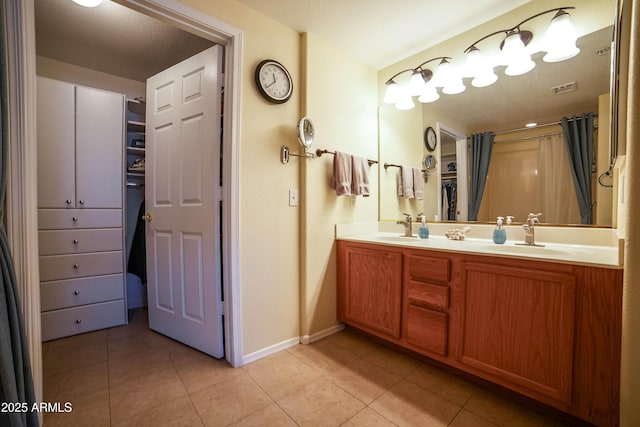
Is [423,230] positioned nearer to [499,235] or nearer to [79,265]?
[499,235]

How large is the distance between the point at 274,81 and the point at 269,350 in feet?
6.05

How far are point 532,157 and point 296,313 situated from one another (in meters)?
1.91

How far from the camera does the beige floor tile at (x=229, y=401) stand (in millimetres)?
Result: 1263

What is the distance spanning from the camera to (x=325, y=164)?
6.83ft

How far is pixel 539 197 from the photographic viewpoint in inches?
65.6

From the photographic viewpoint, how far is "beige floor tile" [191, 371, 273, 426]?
1263 millimetres

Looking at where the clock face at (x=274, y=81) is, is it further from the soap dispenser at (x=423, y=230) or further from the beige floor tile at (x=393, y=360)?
the beige floor tile at (x=393, y=360)

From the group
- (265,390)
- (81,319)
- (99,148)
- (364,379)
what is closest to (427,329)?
(364,379)

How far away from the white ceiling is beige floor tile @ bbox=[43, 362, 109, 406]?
2.32 meters

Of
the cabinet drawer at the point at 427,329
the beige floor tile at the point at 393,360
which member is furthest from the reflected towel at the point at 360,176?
the beige floor tile at the point at 393,360

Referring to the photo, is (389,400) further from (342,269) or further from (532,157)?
(532,157)

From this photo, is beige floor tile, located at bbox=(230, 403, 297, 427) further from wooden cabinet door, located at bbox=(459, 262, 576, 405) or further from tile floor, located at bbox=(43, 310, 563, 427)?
wooden cabinet door, located at bbox=(459, 262, 576, 405)

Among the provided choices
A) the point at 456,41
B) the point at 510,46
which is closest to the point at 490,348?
the point at 510,46

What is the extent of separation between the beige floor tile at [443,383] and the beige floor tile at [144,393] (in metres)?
1.32
